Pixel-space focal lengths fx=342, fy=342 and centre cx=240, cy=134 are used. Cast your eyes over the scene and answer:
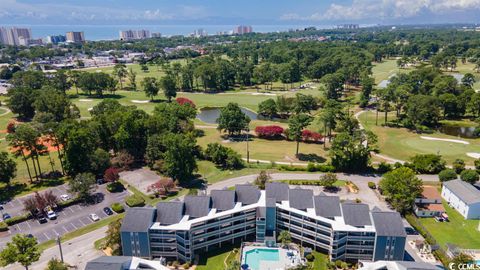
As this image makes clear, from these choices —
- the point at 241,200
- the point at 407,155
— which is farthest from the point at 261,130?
the point at 241,200

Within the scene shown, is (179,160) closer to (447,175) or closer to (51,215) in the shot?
(51,215)

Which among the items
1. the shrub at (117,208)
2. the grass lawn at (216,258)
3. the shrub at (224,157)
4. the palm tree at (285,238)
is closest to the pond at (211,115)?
the shrub at (224,157)

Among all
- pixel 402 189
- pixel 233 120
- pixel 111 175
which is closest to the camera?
pixel 402 189

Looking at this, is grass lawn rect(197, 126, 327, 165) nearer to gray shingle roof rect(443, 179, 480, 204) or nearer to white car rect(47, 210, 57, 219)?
gray shingle roof rect(443, 179, 480, 204)

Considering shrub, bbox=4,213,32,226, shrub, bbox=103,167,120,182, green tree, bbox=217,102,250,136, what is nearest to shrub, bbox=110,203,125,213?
shrub, bbox=103,167,120,182

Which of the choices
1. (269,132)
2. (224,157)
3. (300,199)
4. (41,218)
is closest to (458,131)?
(269,132)

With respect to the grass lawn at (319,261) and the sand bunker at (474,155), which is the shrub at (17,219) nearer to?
the grass lawn at (319,261)
